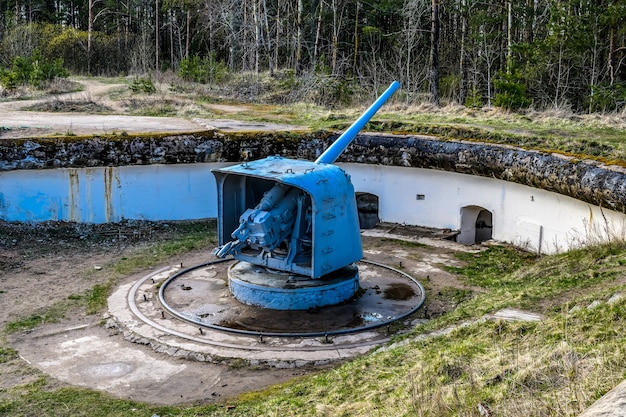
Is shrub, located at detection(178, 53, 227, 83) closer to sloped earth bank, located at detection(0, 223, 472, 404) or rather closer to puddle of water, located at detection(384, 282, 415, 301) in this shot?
sloped earth bank, located at detection(0, 223, 472, 404)

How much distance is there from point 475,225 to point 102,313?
6779mm

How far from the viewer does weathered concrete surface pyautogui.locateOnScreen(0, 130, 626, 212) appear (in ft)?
35.6

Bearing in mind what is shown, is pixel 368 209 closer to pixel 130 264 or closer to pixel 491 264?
pixel 491 264

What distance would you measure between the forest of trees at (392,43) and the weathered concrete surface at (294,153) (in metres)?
4.94

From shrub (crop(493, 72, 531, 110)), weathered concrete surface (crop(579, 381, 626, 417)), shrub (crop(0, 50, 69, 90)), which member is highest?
shrub (crop(0, 50, 69, 90))

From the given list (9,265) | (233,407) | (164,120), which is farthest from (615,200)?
(164,120)

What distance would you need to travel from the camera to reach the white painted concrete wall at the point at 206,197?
37.8 ft

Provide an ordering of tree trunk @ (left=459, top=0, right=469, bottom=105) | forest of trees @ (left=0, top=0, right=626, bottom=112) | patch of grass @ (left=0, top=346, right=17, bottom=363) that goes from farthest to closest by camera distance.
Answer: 1. tree trunk @ (left=459, top=0, right=469, bottom=105)
2. forest of trees @ (left=0, top=0, right=626, bottom=112)
3. patch of grass @ (left=0, top=346, right=17, bottom=363)

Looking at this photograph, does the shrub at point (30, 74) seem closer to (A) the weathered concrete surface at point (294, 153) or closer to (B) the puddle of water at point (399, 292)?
(A) the weathered concrete surface at point (294, 153)

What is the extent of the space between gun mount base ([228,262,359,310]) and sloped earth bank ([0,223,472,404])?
3.12 feet

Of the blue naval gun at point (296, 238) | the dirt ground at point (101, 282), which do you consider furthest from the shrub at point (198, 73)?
the blue naval gun at point (296, 238)

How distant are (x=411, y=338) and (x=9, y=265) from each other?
6075 millimetres

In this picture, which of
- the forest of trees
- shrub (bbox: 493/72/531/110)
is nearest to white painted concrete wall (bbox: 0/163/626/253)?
shrub (bbox: 493/72/531/110)

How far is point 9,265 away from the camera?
10.5 meters
